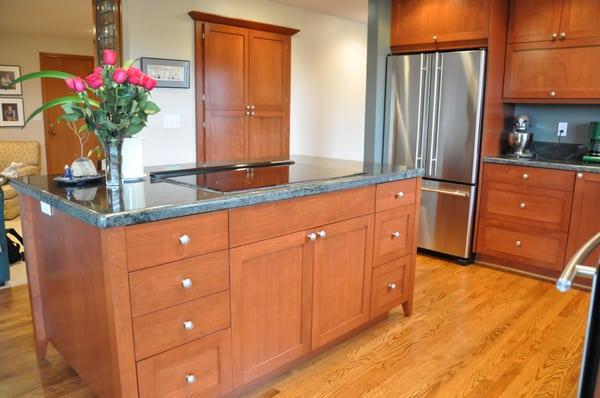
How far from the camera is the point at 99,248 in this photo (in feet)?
4.85

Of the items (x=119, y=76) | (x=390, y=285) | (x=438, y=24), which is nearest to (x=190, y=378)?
(x=119, y=76)

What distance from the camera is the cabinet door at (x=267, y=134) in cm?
465

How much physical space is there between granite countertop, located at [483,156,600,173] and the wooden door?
19.3 ft

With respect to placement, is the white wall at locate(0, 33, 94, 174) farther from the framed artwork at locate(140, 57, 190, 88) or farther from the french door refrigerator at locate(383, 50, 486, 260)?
the french door refrigerator at locate(383, 50, 486, 260)

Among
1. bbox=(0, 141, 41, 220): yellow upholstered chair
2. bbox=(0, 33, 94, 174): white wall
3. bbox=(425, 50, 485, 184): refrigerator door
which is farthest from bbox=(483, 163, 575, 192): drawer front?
bbox=(0, 33, 94, 174): white wall

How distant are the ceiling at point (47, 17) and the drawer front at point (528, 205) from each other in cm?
437

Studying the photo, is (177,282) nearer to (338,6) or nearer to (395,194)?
(395,194)

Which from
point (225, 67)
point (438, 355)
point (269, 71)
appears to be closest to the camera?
point (438, 355)

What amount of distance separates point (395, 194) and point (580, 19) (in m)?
2.05

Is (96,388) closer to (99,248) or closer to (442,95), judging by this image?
(99,248)

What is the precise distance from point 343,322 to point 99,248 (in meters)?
1.28

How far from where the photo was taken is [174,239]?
1547 mm

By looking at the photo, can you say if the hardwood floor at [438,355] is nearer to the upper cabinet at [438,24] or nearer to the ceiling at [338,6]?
the upper cabinet at [438,24]

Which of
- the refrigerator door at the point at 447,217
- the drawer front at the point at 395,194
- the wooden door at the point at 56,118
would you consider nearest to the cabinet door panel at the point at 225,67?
the refrigerator door at the point at 447,217
